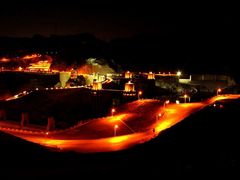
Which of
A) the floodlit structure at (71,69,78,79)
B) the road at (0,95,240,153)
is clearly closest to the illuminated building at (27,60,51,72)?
the floodlit structure at (71,69,78,79)

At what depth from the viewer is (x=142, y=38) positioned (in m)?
102

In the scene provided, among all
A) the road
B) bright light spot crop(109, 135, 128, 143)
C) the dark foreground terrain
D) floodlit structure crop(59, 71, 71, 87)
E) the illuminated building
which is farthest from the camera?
the illuminated building

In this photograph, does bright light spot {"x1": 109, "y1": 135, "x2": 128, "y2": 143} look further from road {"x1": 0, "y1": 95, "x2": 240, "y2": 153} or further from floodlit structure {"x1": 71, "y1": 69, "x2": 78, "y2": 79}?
floodlit structure {"x1": 71, "y1": 69, "x2": 78, "y2": 79}

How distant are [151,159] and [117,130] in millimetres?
15260

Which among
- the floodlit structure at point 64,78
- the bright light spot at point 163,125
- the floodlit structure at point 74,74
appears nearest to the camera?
the bright light spot at point 163,125

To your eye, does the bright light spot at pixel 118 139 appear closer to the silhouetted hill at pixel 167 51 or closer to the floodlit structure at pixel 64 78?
the floodlit structure at pixel 64 78

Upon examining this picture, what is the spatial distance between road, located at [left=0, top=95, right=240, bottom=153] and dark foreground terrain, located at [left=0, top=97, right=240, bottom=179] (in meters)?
7.40

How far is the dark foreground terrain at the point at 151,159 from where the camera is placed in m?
9.73

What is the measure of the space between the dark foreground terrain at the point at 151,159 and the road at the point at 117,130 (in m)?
7.40

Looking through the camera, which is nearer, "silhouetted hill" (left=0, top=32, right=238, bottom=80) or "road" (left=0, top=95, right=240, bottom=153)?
"road" (left=0, top=95, right=240, bottom=153)

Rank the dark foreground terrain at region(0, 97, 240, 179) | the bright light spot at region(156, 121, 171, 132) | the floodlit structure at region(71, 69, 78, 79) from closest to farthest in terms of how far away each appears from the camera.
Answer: the dark foreground terrain at region(0, 97, 240, 179) < the bright light spot at region(156, 121, 171, 132) < the floodlit structure at region(71, 69, 78, 79)

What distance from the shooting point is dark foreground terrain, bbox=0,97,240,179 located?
9.73 meters

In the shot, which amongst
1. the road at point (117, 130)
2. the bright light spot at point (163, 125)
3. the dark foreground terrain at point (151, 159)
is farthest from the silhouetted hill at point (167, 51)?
the dark foreground terrain at point (151, 159)

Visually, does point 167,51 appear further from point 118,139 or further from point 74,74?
point 118,139
